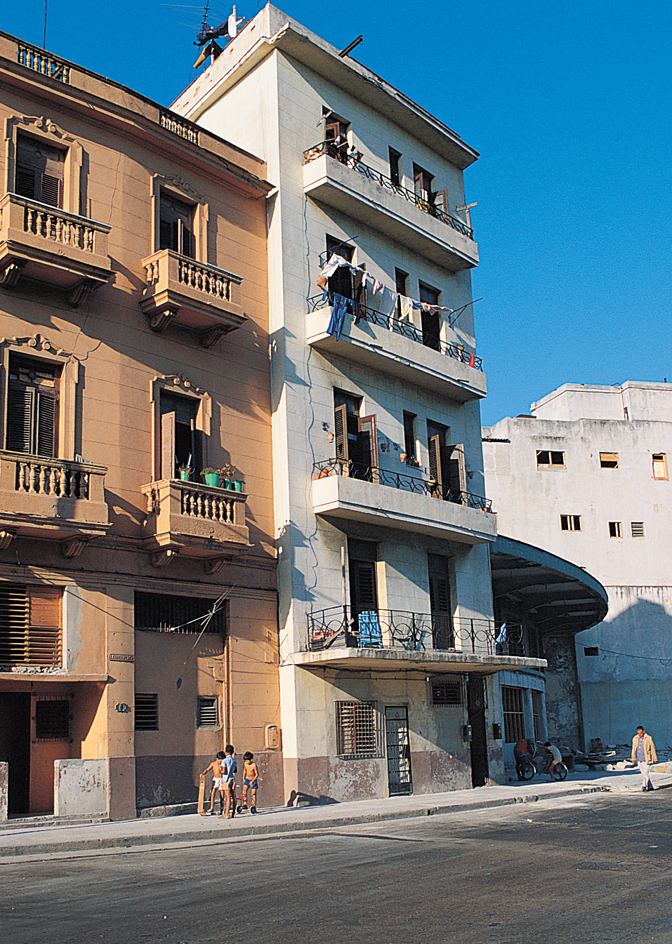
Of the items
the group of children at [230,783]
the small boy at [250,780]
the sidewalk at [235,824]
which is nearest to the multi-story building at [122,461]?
the group of children at [230,783]

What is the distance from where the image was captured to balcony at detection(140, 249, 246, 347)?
863 inches

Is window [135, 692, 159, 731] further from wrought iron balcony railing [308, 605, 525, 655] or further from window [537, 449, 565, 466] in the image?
window [537, 449, 565, 466]

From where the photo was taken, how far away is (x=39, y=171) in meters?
21.2

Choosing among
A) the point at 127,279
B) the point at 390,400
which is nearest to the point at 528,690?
the point at 390,400

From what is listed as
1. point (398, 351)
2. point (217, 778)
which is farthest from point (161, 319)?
point (217, 778)

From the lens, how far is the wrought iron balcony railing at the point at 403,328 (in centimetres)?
2625

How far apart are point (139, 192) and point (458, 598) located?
48.5 ft

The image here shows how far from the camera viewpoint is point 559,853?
13.4 m

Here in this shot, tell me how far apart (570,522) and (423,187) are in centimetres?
2932

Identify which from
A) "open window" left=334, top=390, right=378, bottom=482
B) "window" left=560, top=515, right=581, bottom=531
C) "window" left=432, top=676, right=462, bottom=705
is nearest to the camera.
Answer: "open window" left=334, top=390, right=378, bottom=482

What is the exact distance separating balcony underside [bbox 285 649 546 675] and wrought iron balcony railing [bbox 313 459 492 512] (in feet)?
15.4

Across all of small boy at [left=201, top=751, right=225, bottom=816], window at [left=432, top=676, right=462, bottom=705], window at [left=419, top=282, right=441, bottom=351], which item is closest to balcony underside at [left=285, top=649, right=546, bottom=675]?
window at [left=432, top=676, right=462, bottom=705]

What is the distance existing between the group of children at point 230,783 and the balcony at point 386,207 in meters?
15.2

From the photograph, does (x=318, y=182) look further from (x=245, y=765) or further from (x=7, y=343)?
(x=245, y=765)
